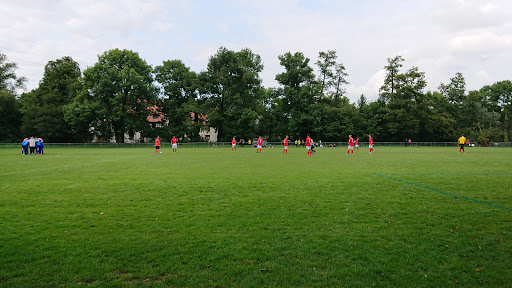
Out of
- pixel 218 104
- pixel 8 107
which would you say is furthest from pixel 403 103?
pixel 8 107

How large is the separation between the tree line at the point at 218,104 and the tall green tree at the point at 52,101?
0.59ft

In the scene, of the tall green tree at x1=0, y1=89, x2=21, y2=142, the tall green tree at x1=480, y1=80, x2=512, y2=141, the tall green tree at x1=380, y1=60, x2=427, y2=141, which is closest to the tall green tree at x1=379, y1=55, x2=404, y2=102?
the tall green tree at x1=380, y1=60, x2=427, y2=141

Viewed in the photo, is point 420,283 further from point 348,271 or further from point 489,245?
point 489,245

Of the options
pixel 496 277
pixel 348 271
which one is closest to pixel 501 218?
pixel 496 277

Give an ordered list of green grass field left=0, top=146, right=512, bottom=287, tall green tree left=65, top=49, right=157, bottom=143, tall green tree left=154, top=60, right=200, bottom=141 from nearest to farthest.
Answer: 1. green grass field left=0, top=146, right=512, bottom=287
2. tall green tree left=65, top=49, right=157, bottom=143
3. tall green tree left=154, top=60, right=200, bottom=141

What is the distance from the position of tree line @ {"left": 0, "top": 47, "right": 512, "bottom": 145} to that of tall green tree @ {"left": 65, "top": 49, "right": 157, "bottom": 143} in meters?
0.18

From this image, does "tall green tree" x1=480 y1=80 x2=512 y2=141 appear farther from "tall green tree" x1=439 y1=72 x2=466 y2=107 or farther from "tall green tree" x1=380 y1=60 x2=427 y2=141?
"tall green tree" x1=380 y1=60 x2=427 y2=141

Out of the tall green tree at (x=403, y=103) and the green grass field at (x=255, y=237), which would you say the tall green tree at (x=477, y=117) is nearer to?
the tall green tree at (x=403, y=103)

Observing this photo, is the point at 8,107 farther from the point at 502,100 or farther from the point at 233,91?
the point at 502,100

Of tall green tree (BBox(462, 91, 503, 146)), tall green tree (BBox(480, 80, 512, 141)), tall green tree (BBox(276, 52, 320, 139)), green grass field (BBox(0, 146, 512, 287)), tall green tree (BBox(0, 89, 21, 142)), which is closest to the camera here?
green grass field (BBox(0, 146, 512, 287))

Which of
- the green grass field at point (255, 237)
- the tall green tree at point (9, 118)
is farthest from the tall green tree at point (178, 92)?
the green grass field at point (255, 237)

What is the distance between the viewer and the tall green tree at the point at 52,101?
176 feet

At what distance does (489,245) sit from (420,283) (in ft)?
6.83

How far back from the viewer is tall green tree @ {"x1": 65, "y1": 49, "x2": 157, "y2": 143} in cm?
5047
